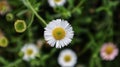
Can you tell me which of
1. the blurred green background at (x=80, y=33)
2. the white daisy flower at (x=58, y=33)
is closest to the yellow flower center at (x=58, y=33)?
the white daisy flower at (x=58, y=33)

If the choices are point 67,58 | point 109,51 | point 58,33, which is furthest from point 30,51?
point 58,33

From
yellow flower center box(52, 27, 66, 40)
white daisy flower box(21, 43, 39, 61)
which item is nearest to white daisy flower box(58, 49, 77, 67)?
white daisy flower box(21, 43, 39, 61)

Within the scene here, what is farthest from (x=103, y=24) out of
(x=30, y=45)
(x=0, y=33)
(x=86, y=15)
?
(x=0, y=33)

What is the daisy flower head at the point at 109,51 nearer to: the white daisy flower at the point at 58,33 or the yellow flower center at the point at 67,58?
the yellow flower center at the point at 67,58

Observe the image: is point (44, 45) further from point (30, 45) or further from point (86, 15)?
point (86, 15)

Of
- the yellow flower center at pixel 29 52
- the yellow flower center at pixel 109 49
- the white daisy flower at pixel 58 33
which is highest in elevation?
→ the yellow flower center at pixel 109 49

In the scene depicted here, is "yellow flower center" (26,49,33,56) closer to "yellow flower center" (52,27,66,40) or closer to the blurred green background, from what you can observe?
the blurred green background

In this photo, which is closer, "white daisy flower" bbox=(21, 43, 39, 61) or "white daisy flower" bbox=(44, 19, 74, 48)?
"white daisy flower" bbox=(44, 19, 74, 48)
